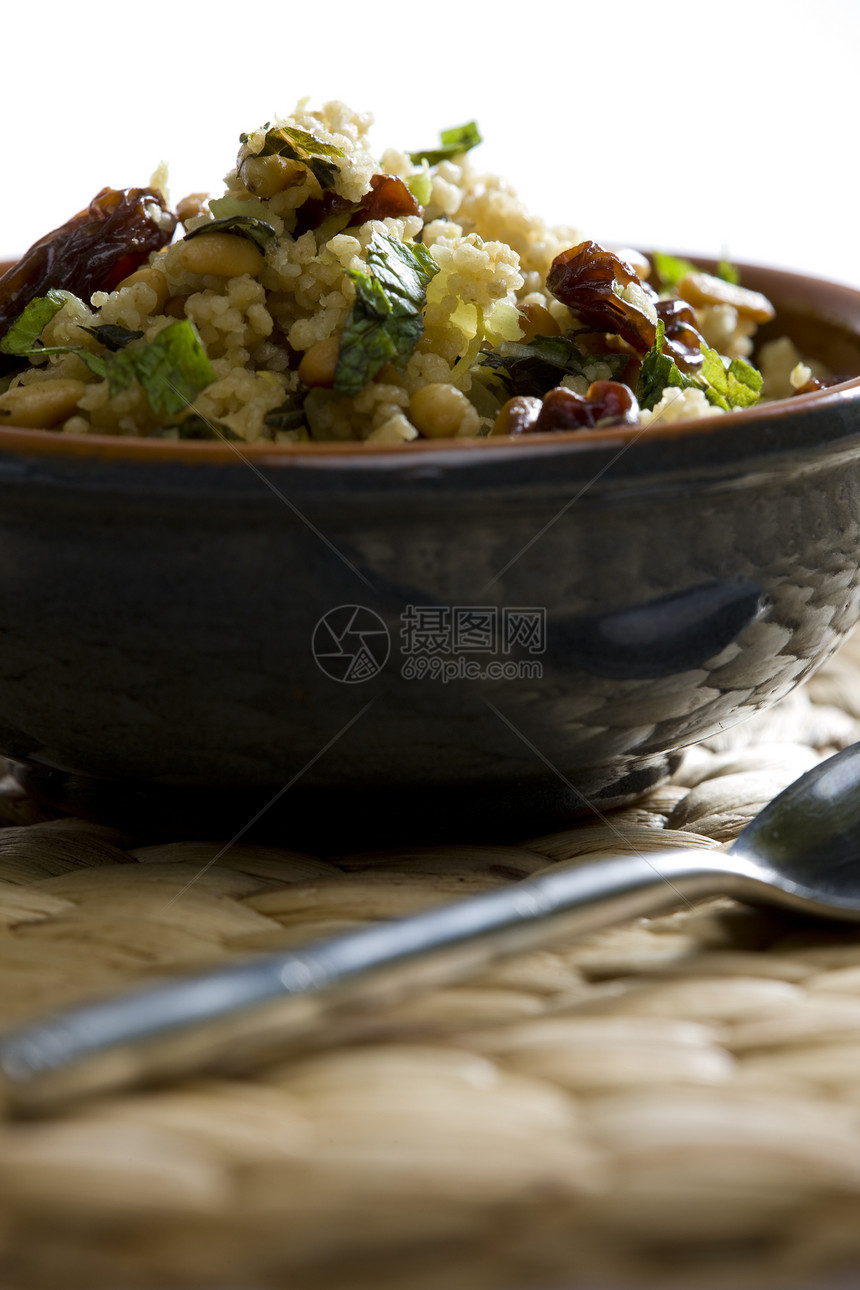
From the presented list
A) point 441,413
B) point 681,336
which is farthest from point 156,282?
point 681,336

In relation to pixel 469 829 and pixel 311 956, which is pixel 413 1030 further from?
pixel 469 829

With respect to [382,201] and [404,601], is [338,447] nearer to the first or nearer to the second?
[404,601]

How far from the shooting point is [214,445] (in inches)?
40.1

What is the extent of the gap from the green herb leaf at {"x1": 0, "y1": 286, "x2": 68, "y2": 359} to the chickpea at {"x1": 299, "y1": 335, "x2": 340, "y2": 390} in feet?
0.98

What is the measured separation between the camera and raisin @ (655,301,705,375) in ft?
4.59

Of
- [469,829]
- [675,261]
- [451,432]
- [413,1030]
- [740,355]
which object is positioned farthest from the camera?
[675,261]

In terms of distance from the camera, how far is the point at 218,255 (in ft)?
4.14

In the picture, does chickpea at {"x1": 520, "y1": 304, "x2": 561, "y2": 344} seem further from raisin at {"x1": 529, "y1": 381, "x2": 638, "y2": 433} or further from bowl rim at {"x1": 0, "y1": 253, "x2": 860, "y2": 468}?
bowl rim at {"x1": 0, "y1": 253, "x2": 860, "y2": 468}

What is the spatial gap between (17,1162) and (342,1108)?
19cm

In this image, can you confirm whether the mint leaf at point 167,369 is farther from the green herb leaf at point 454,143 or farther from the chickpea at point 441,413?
the green herb leaf at point 454,143

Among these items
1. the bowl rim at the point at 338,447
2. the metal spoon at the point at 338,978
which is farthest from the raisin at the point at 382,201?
the metal spoon at the point at 338,978

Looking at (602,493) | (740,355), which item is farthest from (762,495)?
(740,355)

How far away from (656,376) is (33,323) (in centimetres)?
63

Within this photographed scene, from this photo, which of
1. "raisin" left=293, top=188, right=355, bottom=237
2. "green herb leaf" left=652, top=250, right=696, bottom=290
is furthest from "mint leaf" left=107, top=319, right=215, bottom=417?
"green herb leaf" left=652, top=250, right=696, bottom=290
